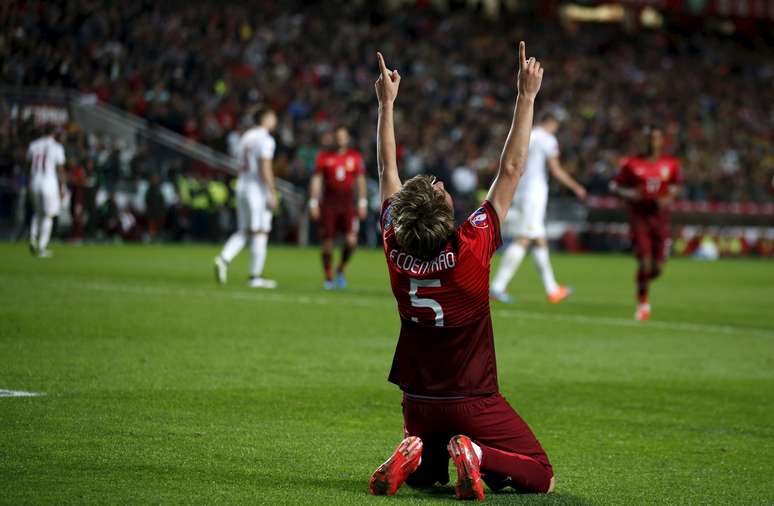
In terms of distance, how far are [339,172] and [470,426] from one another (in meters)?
13.8

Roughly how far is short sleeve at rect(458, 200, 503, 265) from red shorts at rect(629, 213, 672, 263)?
1034cm

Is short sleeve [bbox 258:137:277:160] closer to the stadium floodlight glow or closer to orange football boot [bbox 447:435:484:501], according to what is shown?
orange football boot [bbox 447:435:484:501]

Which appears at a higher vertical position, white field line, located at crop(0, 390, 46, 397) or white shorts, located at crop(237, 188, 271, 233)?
white shorts, located at crop(237, 188, 271, 233)

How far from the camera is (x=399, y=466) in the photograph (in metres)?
5.92

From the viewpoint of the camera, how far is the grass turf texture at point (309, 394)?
6.32 m

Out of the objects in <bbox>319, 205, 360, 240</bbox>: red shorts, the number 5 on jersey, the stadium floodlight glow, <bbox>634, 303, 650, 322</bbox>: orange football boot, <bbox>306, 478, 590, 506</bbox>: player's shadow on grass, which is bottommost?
<bbox>306, 478, 590, 506</bbox>: player's shadow on grass

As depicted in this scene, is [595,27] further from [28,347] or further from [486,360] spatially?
[486,360]

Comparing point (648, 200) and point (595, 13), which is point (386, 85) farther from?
point (595, 13)

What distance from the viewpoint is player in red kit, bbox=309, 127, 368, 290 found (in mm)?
19453

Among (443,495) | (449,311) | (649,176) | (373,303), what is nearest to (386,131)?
(449,311)

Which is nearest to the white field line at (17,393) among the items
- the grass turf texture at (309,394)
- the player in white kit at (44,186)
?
the grass turf texture at (309,394)

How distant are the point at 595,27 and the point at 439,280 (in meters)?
47.6

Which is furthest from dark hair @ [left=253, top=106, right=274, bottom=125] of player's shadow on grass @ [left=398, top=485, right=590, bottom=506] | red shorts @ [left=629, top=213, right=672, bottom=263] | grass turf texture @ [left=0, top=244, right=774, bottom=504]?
player's shadow on grass @ [left=398, top=485, right=590, bottom=506]

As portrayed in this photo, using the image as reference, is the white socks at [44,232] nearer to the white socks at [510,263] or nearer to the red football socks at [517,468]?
the white socks at [510,263]
